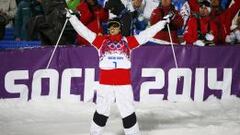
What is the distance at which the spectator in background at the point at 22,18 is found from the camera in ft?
36.0

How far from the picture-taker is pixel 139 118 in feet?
29.8

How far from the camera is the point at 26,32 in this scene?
10906 millimetres

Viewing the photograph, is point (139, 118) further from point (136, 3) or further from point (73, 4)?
point (73, 4)

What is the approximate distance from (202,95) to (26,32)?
165 inches

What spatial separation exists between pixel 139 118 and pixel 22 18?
3.91 metres

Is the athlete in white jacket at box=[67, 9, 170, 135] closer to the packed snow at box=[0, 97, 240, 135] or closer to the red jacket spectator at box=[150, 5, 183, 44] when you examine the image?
the packed snow at box=[0, 97, 240, 135]

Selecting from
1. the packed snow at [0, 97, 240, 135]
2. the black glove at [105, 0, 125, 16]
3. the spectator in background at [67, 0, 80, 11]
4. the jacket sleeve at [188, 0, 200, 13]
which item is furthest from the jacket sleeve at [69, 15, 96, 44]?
the jacket sleeve at [188, 0, 200, 13]

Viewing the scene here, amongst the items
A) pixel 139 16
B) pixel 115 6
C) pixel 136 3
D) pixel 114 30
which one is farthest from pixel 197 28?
pixel 114 30

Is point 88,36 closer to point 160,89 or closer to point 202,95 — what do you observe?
point 160,89

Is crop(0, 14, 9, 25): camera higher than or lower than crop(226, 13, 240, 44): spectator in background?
higher

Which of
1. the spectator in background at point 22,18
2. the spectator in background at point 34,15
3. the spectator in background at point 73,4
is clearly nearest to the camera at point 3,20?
the spectator in background at point 22,18

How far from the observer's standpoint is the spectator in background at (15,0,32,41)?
1096cm

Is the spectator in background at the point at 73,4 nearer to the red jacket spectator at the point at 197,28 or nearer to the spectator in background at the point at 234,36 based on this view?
the red jacket spectator at the point at 197,28

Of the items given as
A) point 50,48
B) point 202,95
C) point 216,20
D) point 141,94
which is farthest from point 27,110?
point 216,20
